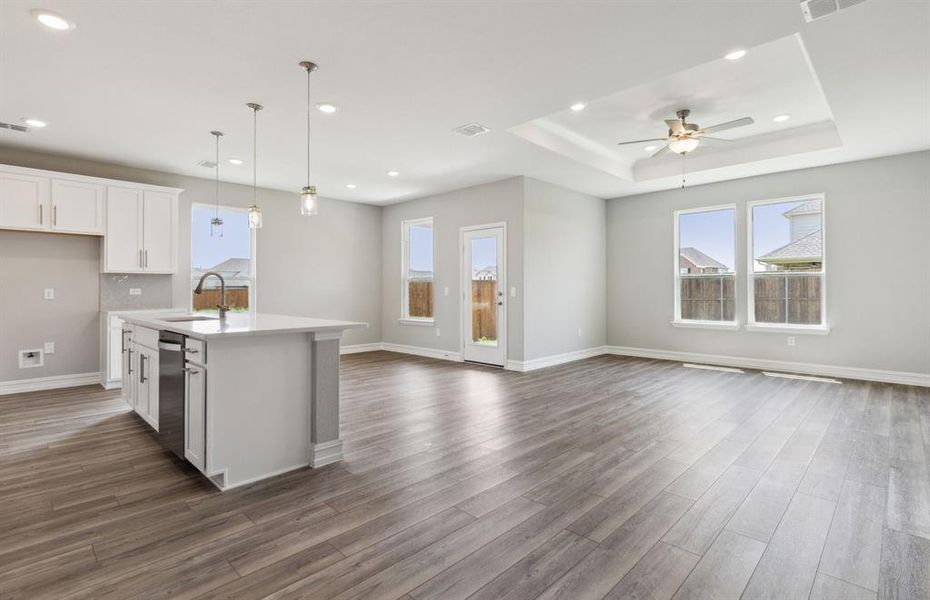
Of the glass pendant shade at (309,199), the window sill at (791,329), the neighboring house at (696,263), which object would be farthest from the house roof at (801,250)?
the glass pendant shade at (309,199)

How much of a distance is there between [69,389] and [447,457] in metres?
5.01

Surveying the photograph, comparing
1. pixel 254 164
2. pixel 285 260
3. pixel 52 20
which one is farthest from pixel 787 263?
pixel 52 20

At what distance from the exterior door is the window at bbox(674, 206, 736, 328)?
2976mm

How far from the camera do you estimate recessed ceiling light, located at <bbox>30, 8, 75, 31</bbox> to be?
269 cm

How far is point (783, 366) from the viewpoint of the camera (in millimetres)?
6340

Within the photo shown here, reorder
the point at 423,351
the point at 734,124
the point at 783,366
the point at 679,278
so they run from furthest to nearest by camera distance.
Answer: the point at 423,351, the point at 679,278, the point at 783,366, the point at 734,124

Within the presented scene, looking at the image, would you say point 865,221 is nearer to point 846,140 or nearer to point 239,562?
point 846,140

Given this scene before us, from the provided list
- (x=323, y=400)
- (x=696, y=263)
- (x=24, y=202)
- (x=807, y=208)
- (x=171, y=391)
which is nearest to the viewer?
(x=323, y=400)

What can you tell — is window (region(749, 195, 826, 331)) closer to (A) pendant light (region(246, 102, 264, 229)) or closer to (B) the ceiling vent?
(B) the ceiling vent

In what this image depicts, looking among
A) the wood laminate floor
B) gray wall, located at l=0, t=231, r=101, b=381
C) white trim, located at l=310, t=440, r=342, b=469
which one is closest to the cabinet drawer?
the wood laminate floor

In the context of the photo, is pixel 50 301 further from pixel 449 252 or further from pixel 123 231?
pixel 449 252

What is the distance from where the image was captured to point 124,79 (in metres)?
3.53

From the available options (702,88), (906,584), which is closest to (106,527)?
(906,584)

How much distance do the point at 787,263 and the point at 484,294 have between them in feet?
14.0
